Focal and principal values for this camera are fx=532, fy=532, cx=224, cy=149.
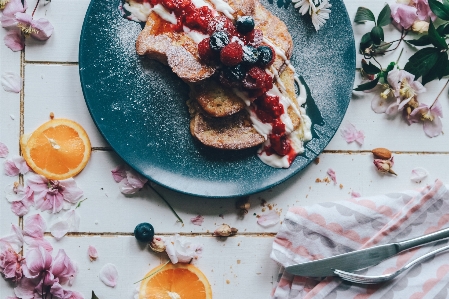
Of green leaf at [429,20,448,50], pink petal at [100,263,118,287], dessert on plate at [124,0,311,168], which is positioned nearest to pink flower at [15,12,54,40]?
dessert on plate at [124,0,311,168]

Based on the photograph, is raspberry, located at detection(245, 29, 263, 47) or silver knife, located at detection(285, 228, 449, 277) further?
silver knife, located at detection(285, 228, 449, 277)

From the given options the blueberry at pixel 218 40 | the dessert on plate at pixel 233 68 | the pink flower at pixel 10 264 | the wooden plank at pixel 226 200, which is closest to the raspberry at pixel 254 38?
the dessert on plate at pixel 233 68

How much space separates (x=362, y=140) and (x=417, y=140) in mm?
240

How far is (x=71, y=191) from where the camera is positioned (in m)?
2.08

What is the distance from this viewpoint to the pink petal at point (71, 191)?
207 cm

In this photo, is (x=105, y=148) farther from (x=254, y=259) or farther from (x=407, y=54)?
(x=407, y=54)

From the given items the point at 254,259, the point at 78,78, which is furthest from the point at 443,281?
the point at 78,78

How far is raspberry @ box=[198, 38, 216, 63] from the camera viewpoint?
189cm

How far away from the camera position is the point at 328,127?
2.09 meters

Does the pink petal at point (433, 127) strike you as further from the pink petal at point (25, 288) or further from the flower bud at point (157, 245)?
the pink petal at point (25, 288)

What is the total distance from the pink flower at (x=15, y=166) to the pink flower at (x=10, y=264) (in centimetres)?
29

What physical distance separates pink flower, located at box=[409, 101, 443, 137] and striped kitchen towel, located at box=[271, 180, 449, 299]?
9.5 inches

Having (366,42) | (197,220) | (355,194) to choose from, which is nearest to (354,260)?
(355,194)

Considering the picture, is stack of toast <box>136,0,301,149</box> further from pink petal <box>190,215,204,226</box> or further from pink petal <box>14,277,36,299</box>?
pink petal <box>14,277,36,299</box>
